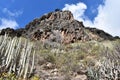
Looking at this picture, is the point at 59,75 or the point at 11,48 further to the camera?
the point at 59,75

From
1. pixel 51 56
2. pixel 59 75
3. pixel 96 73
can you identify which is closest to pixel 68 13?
pixel 51 56

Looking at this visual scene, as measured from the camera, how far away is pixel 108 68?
14891 mm

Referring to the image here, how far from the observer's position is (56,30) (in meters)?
35.6

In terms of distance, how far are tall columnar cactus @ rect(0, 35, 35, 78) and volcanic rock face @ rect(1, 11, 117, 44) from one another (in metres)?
15.3

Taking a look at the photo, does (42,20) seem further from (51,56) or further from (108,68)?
(108,68)

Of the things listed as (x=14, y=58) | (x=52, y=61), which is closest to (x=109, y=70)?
(x=14, y=58)

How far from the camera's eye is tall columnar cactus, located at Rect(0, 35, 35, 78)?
17.0 m

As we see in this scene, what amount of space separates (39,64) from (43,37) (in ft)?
46.0

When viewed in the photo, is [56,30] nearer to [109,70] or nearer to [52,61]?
[52,61]

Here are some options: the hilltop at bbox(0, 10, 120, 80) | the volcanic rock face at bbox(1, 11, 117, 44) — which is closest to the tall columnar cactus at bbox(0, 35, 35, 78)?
the hilltop at bbox(0, 10, 120, 80)

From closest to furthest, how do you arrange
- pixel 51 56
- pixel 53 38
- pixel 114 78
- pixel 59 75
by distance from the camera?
pixel 114 78
pixel 59 75
pixel 51 56
pixel 53 38

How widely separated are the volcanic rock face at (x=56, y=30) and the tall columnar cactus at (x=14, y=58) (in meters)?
15.3

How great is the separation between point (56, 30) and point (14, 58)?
60.1 feet

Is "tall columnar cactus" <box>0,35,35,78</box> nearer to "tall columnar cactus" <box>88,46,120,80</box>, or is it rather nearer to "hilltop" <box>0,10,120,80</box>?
"hilltop" <box>0,10,120,80</box>
